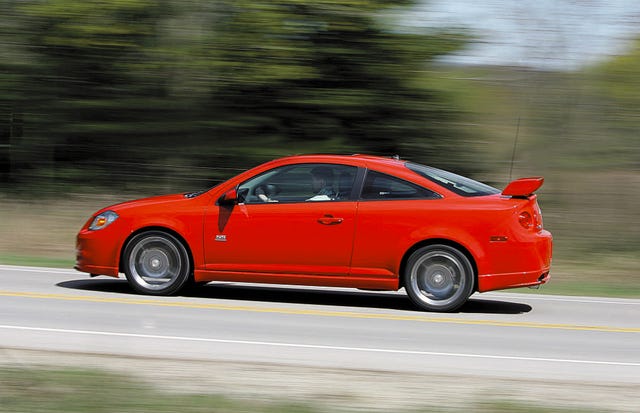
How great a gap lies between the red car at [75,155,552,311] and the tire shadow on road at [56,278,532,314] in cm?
47

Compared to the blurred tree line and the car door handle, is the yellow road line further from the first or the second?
the blurred tree line

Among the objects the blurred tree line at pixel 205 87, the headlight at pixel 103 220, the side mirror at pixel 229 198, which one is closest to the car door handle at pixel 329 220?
the side mirror at pixel 229 198

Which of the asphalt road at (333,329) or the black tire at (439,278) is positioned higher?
the black tire at (439,278)

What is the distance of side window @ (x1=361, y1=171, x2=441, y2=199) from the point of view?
1005 cm

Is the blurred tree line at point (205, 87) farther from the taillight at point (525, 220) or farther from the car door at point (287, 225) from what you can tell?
the taillight at point (525, 220)

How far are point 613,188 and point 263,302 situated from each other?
10054 millimetres

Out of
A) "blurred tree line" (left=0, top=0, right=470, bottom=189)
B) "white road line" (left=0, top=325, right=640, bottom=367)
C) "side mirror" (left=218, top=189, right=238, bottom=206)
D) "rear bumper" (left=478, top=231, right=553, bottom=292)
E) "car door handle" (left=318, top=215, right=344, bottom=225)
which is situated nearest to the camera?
"white road line" (left=0, top=325, right=640, bottom=367)

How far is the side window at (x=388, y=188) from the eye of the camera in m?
10.1

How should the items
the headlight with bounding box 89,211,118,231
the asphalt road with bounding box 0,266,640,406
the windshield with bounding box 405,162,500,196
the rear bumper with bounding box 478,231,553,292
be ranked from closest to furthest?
the asphalt road with bounding box 0,266,640,406 → the rear bumper with bounding box 478,231,553,292 → the windshield with bounding box 405,162,500,196 → the headlight with bounding box 89,211,118,231

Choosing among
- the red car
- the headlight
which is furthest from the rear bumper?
the headlight

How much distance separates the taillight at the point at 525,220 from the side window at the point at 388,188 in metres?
0.95

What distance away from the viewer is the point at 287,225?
1013 cm

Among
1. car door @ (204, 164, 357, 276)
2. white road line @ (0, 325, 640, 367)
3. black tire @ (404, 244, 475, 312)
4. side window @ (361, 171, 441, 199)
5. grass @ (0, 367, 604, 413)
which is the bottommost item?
white road line @ (0, 325, 640, 367)

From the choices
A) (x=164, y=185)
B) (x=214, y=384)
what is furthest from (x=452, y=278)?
(x=164, y=185)
